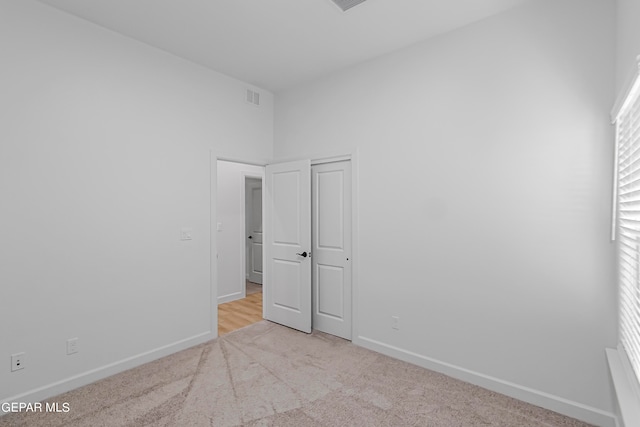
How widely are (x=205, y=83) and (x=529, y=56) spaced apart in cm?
301

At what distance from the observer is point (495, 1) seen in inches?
91.5

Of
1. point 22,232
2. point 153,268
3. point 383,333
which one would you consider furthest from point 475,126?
point 22,232

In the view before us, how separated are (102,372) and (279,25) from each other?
3283 millimetres

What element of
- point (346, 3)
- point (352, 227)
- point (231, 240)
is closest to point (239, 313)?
point (231, 240)

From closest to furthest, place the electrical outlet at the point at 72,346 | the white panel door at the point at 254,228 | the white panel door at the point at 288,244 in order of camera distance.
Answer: the electrical outlet at the point at 72,346
the white panel door at the point at 288,244
the white panel door at the point at 254,228

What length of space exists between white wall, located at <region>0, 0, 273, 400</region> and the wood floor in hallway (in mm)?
523

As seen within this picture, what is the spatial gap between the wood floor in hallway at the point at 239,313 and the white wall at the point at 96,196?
0.52 meters

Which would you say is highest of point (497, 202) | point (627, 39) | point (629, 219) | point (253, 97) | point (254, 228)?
point (253, 97)

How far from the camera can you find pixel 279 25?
8.61 ft

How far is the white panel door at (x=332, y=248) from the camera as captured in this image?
3455mm

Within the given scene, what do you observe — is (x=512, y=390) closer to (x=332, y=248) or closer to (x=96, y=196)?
(x=332, y=248)

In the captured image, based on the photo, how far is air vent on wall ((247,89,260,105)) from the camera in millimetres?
3834

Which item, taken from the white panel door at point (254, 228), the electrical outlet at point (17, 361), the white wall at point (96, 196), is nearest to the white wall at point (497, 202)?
the white wall at point (96, 196)

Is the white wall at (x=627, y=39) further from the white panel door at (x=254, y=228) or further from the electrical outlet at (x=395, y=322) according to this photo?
the white panel door at (x=254, y=228)
